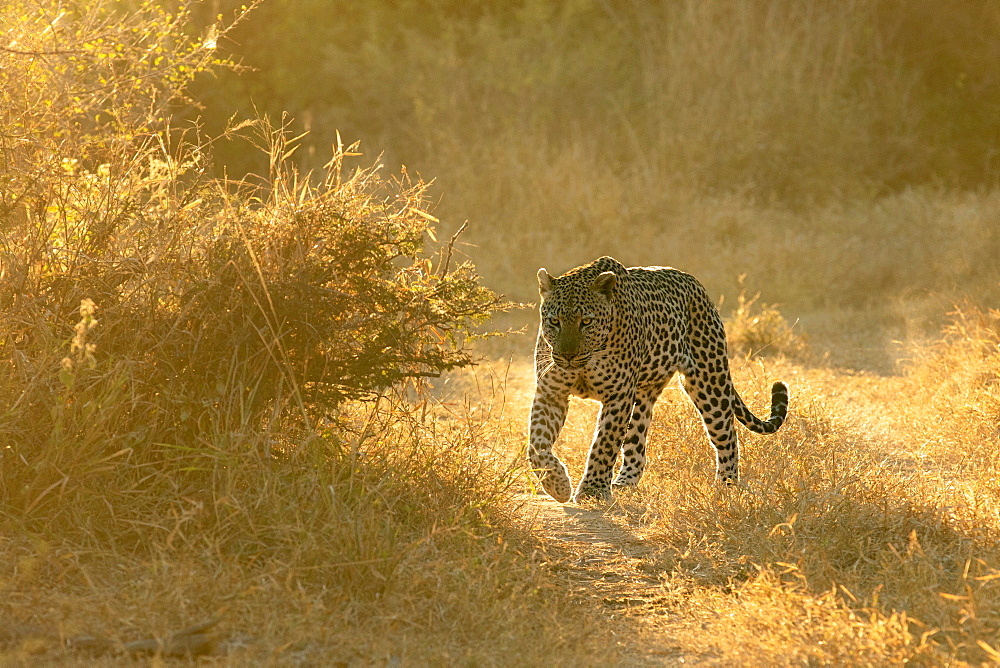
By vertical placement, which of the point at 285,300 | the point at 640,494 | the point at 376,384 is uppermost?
the point at 285,300

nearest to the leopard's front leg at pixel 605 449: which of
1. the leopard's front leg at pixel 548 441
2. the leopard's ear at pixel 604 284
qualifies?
the leopard's front leg at pixel 548 441

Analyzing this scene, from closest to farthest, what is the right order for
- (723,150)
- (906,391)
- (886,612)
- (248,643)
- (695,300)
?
1. (248,643)
2. (886,612)
3. (695,300)
4. (906,391)
5. (723,150)

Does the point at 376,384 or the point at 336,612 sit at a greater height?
the point at 376,384

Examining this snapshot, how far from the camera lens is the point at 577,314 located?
6023mm

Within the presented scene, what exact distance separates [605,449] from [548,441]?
0.30 m

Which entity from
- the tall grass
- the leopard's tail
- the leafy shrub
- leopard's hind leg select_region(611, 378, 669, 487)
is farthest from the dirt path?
the tall grass

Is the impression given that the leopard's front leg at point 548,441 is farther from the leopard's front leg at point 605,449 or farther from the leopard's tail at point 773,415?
the leopard's tail at point 773,415

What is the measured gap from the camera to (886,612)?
4434 mm

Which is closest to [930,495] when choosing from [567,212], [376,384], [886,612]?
[886,612]

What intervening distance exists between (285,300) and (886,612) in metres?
2.75

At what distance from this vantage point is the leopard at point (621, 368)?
20.0ft

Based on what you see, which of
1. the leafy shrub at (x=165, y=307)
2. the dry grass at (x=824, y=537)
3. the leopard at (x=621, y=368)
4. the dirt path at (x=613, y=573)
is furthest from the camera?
the leopard at (x=621, y=368)

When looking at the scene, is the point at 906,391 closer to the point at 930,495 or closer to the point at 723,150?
the point at 930,495

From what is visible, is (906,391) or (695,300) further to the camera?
(906,391)
